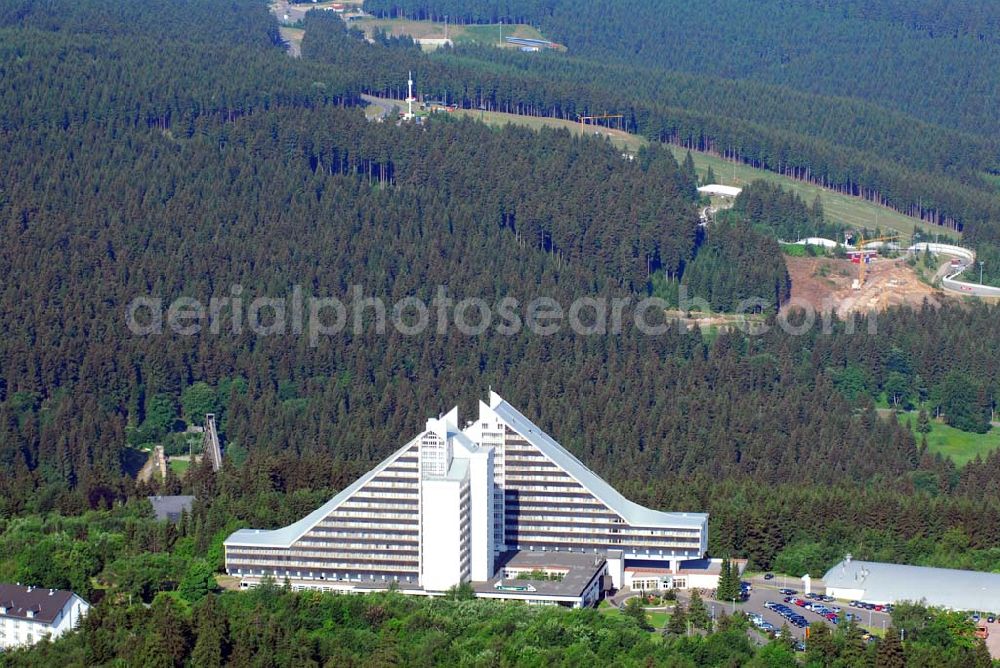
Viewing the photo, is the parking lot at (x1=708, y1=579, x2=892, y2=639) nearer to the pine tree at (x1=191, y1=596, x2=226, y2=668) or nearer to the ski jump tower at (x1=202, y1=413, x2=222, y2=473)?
the pine tree at (x1=191, y1=596, x2=226, y2=668)

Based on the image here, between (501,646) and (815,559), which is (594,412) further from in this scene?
(501,646)

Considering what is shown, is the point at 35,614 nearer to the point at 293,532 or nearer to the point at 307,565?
the point at 307,565

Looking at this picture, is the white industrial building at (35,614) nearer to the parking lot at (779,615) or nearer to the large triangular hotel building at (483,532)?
the large triangular hotel building at (483,532)

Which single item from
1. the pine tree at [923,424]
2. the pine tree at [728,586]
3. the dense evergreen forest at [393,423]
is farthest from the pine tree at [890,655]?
the pine tree at [923,424]

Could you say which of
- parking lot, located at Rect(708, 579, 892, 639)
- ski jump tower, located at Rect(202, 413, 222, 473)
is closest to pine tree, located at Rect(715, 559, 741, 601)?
parking lot, located at Rect(708, 579, 892, 639)

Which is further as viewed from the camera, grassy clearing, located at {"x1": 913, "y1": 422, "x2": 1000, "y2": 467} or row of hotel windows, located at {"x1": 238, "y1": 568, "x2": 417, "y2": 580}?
grassy clearing, located at {"x1": 913, "y1": 422, "x2": 1000, "y2": 467}

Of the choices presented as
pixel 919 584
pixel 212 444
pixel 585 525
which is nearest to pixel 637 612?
pixel 585 525
